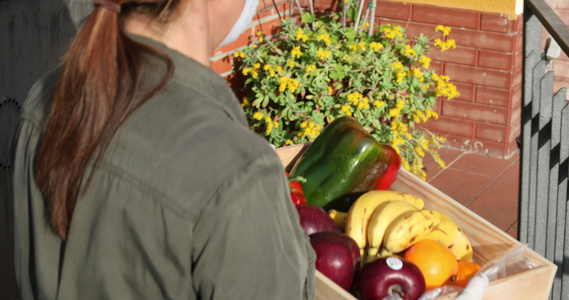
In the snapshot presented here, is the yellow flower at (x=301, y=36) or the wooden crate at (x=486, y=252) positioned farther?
the yellow flower at (x=301, y=36)

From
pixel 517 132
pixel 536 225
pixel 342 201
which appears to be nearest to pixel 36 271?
pixel 342 201

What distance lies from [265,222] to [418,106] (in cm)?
287

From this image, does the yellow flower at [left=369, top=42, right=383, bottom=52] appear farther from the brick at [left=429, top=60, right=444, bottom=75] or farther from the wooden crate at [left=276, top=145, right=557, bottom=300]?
the wooden crate at [left=276, top=145, right=557, bottom=300]

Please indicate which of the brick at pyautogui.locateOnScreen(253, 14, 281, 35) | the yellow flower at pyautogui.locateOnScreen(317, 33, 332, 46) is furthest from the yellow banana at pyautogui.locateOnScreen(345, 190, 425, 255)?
the brick at pyautogui.locateOnScreen(253, 14, 281, 35)

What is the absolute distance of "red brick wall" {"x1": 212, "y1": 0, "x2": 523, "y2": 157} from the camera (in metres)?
4.07

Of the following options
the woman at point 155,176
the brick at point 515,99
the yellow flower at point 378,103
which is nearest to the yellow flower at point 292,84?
the yellow flower at point 378,103

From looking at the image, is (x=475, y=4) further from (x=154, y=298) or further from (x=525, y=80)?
(x=154, y=298)

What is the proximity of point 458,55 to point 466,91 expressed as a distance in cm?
23

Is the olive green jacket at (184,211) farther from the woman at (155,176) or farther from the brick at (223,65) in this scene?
the brick at (223,65)

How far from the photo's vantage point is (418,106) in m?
3.77

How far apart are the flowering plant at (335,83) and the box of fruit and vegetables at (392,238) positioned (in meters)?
1.19

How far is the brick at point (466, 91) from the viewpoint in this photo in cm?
425

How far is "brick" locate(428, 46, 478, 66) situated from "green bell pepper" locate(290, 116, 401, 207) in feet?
6.65

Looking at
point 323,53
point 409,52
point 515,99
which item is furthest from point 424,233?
point 515,99
